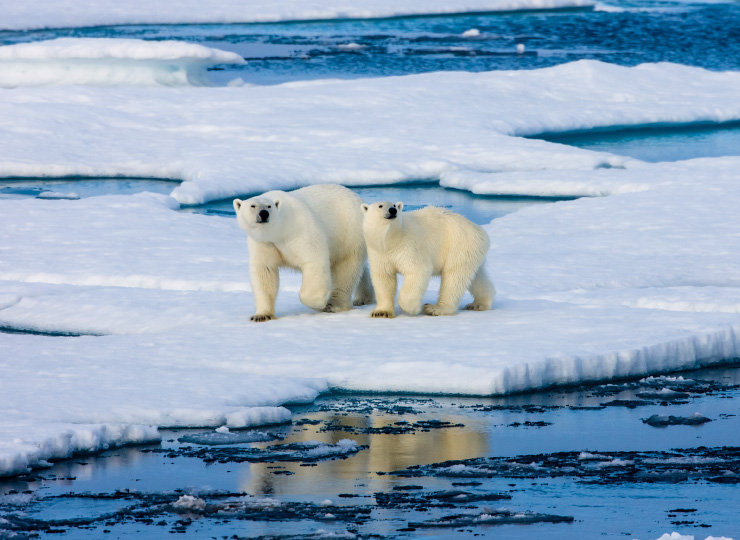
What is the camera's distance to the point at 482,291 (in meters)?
7.01

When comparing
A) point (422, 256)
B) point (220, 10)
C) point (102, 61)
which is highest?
point (220, 10)

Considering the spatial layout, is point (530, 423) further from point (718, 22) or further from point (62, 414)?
point (718, 22)

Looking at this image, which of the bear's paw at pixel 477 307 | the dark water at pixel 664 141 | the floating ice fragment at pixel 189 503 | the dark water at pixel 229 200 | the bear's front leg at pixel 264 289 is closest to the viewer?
the floating ice fragment at pixel 189 503

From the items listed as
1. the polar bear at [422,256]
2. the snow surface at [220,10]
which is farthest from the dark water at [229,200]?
the snow surface at [220,10]

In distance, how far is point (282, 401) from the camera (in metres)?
5.44

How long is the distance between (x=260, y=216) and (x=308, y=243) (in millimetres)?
412

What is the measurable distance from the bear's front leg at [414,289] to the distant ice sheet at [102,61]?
11611mm

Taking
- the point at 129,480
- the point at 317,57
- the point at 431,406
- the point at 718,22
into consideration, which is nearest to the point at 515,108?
the point at 317,57

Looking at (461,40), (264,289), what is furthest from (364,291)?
(461,40)

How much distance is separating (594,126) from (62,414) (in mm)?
11873

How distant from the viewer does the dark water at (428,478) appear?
3.96m

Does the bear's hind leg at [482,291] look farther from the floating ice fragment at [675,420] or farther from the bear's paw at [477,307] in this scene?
the floating ice fragment at [675,420]

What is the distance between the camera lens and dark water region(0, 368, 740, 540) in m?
3.96

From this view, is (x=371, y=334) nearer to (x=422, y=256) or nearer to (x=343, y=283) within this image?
(x=422, y=256)
